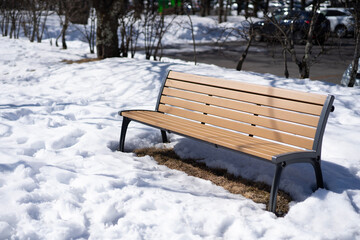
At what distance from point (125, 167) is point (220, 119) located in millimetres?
A: 1041

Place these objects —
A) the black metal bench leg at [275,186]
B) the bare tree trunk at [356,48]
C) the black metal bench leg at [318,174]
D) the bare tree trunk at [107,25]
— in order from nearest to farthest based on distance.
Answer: the black metal bench leg at [275,186] < the black metal bench leg at [318,174] < the bare tree trunk at [356,48] < the bare tree trunk at [107,25]

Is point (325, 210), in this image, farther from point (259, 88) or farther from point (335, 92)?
point (335, 92)

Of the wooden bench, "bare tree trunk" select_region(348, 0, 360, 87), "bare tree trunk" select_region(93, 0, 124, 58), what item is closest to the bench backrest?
the wooden bench

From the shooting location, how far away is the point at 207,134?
11.8ft

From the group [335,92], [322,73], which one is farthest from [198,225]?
[322,73]

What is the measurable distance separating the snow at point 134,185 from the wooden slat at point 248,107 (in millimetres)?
560

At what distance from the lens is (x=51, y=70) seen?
870 centimetres

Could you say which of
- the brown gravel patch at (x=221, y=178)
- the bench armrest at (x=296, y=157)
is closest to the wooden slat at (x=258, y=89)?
the bench armrest at (x=296, y=157)

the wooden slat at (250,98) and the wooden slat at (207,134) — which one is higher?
the wooden slat at (250,98)

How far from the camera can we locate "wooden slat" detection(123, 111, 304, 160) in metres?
3.09

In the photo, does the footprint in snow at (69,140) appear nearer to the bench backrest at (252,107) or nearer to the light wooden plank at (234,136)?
the light wooden plank at (234,136)

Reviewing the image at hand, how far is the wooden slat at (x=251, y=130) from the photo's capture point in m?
3.26

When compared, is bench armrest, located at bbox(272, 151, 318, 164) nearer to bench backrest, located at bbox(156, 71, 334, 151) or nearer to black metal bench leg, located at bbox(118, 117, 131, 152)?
bench backrest, located at bbox(156, 71, 334, 151)

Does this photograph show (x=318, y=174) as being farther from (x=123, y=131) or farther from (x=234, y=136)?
(x=123, y=131)
